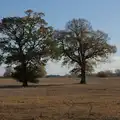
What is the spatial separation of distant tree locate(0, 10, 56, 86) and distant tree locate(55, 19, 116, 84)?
11470mm

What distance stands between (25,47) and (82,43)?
1617 cm

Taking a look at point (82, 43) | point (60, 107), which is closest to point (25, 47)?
point (82, 43)

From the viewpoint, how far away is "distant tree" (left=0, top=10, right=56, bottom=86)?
67500mm

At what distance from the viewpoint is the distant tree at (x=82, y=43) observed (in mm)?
80875

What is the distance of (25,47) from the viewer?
68.6 meters

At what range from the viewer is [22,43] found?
2692 inches

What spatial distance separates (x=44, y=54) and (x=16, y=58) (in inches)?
192

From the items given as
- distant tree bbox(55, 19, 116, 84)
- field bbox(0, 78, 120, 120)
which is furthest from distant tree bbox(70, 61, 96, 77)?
field bbox(0, 78, 120, 120)

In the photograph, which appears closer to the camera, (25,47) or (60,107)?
(60,107)

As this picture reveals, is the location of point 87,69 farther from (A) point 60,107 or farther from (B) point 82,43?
(A) point 60,107

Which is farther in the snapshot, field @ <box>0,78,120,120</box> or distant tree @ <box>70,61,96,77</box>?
distant tree @ <box>70,61,96,77</box>

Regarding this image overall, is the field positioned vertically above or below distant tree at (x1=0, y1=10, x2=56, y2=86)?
below

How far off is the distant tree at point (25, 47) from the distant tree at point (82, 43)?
11470 mm

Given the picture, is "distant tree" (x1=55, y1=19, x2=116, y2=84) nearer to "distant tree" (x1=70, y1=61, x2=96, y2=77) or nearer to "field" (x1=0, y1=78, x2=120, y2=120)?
"distant tree" (x1=70, y1=61, x2=96, y2=77)
